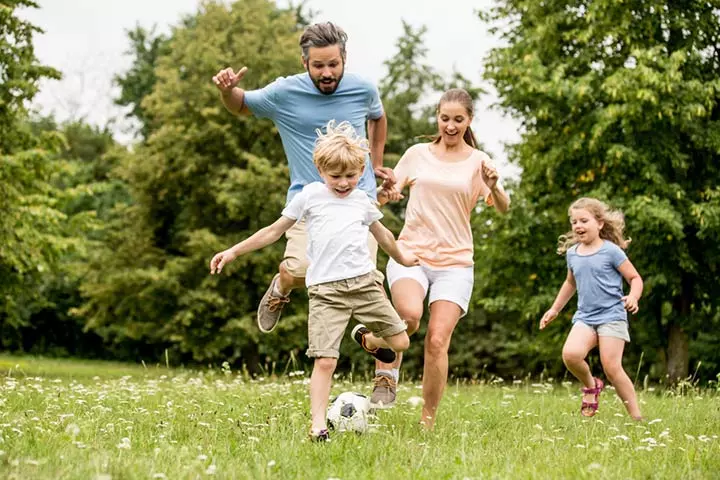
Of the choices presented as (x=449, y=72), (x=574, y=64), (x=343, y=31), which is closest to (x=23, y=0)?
(x=574, y=64)

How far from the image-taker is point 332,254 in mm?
5305

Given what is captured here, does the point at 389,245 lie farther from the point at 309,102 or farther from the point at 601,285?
the point at 601,285

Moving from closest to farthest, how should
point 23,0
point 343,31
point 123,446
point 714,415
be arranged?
1. point 123,446
2. point 343,31
3. point 714,415
4. point 23,0

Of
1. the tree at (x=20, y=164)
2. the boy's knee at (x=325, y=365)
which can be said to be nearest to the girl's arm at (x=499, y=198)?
the boy's knee at (x=325, y=365)

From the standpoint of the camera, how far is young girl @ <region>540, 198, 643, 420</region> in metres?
7.32

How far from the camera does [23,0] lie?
16.8 meters

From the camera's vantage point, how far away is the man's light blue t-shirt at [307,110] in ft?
20.5

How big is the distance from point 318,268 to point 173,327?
849 inches

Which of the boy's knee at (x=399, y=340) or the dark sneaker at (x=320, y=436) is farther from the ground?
the boy's knee at (x=399, y=340)

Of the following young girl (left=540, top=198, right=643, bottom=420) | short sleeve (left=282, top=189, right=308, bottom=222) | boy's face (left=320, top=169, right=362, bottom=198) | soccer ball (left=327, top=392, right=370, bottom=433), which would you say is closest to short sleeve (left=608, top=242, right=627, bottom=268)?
young girl (left=540, top=198, right=643, bottom=420)

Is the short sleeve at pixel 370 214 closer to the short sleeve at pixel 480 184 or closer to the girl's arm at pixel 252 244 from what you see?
the girl's arm at pixel 252 244

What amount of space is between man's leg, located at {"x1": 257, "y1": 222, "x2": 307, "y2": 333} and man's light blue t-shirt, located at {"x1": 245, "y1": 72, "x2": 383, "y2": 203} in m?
0.48

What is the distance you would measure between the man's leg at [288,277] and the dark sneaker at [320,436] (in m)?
1.68

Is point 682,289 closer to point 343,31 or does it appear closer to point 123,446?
point 343,31
